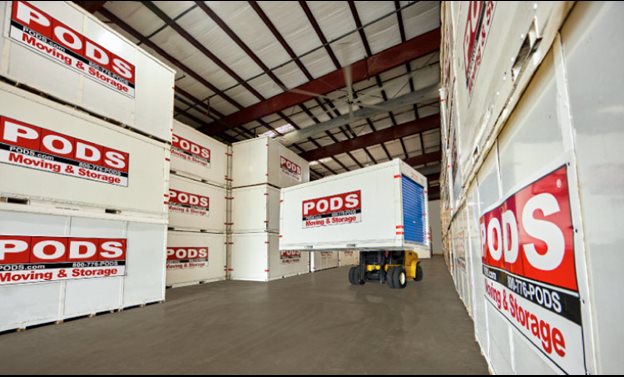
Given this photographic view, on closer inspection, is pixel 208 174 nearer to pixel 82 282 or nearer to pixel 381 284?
pixel 82 282

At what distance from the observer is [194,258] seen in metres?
8.55

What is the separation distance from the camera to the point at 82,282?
4.59 m

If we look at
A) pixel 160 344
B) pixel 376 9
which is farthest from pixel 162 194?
pixel 376 9

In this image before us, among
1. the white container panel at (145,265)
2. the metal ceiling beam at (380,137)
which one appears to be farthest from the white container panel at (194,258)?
the metal ceiling beam at (380,137)

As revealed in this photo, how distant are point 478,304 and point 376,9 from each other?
20.6 feet

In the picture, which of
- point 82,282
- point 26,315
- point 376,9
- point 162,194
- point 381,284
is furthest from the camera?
point 381,284

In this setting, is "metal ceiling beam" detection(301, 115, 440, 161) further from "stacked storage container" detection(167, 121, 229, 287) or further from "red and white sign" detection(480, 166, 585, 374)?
"red and white sign" detection(480, 166, 585, 374)

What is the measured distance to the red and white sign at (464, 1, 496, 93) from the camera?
1.58m

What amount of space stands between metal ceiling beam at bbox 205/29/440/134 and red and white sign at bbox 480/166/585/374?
22.2 ft

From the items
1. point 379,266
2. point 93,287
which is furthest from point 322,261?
point 93,287

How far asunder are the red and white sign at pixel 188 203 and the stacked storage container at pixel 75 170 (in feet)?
7.55

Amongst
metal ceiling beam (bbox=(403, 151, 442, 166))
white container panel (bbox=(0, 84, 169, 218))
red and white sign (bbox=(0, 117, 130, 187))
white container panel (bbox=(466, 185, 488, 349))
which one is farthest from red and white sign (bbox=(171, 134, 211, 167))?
metal ceiling beam (bbox=(403, 151, 442, 166))

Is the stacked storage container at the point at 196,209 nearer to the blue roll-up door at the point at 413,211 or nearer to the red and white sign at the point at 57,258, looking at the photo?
the red and white sign at the point at 57,258

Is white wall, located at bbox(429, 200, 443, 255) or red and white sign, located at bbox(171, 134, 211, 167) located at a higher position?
red and white sign, located at bbox(171, 134, 211, 167)
